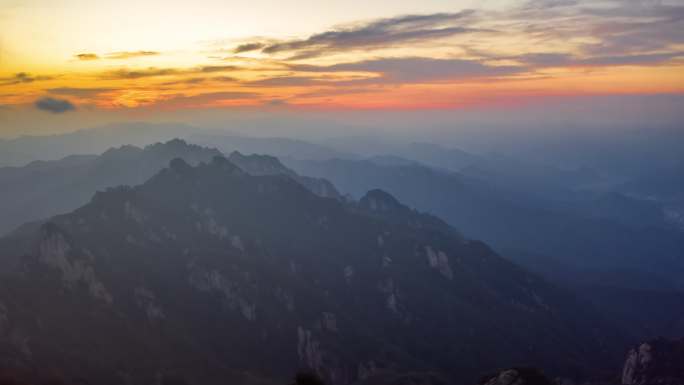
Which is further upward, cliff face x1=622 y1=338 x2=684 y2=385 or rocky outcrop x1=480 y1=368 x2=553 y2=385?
Result: rocky outcrop x1=480 y1=368 x2=553 y2=385

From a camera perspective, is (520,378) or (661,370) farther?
(661,370)

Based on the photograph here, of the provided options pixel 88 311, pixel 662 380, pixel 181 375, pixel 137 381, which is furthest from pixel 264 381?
pixel 662 380

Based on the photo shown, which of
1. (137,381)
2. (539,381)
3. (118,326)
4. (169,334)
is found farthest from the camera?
(169,334)

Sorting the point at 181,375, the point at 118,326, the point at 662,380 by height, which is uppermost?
the point at 118,326

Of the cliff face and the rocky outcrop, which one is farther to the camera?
the cliff face

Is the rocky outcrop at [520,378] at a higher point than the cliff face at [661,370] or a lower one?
higher

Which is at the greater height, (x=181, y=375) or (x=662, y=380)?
(x=181, y=375)

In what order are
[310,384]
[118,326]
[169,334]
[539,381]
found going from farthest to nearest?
[169,334]
[118,326]
[539,381]
[310,384]

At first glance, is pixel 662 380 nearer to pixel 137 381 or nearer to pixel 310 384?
pixel 310 384

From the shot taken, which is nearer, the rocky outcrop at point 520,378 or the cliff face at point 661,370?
the rocky outcrop at point 520,378

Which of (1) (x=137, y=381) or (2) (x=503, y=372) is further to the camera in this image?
(1) (x=137, y=381)

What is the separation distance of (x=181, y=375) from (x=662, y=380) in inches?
7246

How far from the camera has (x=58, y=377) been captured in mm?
145750

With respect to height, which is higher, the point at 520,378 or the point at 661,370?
the point at 520,378
